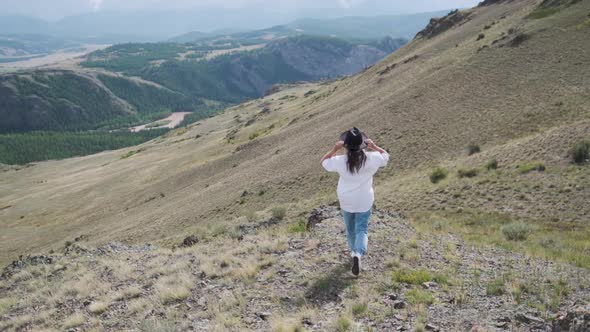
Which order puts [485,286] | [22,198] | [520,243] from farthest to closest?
[22,198]
[520,243]
[485,286]

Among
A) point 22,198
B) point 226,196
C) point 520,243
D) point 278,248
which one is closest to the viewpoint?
point 278,248

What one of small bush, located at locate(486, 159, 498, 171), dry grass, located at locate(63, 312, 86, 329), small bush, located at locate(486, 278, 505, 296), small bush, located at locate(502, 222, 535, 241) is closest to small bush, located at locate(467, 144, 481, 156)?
small bush, located at locate(486, 159, 498, 171)

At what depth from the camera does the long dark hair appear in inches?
368

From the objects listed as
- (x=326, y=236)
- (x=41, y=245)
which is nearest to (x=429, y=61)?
(x=326, y=236)

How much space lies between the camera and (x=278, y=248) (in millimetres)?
13625

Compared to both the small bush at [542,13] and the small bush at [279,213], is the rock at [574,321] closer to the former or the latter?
the small bush at [279,213]

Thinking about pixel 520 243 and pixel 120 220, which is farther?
pixel 120 220

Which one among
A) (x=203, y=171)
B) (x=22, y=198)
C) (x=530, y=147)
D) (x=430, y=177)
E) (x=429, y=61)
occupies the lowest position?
(x=22, y=198)

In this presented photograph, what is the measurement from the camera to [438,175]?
25125mm

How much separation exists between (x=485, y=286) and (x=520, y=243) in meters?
5.83

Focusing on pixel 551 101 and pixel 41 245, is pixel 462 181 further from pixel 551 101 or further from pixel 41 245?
pixel 41 245

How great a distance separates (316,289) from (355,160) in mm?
3426

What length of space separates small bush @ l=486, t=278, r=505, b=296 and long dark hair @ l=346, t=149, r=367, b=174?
4.09 meters

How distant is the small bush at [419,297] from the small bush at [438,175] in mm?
16321
